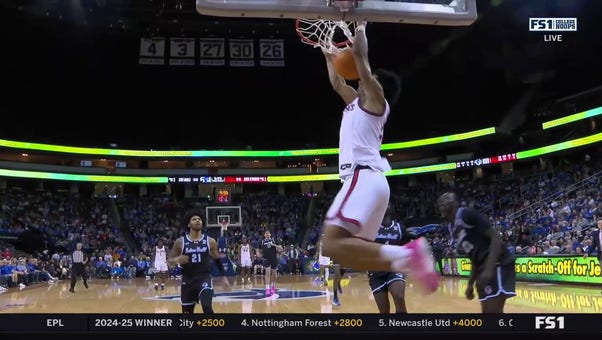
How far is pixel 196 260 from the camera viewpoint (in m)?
6.42

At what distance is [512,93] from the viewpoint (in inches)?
1177

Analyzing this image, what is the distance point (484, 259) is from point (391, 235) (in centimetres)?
199

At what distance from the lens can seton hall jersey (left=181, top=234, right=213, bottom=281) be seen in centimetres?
641

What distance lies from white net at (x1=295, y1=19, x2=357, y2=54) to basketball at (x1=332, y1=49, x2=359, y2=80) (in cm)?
73

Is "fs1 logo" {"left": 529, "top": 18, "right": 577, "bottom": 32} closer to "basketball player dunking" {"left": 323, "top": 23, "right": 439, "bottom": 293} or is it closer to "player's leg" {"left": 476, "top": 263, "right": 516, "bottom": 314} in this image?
"player's leg" {"left": 476, "top": 263, "right": 516, "bottom": 314}

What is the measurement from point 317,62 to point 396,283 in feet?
76.5

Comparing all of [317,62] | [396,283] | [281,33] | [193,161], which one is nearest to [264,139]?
[193,161]

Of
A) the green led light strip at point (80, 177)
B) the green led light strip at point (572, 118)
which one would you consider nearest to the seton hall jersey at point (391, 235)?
the green led light strip at point (572, 118)

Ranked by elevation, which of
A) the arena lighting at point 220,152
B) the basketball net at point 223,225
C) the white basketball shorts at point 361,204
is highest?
the arena lighting at point 220,152

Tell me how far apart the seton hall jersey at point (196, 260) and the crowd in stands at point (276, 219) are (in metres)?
13.0

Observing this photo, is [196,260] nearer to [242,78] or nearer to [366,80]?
[366,80]

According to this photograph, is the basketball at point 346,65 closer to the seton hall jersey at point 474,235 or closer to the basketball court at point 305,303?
the seton hall jersey at point 474,235

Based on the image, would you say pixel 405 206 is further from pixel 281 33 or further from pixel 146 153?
pixel 146 153

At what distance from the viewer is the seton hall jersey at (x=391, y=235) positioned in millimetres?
6777
